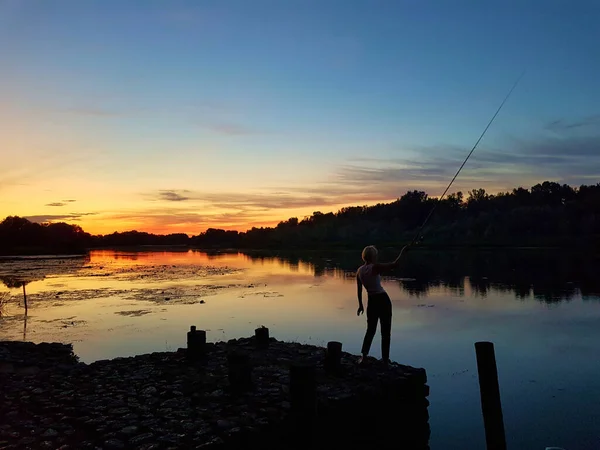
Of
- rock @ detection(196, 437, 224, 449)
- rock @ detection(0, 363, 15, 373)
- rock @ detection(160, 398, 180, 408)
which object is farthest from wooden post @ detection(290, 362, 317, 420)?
rock @ detection(0, 363, 15, 373)

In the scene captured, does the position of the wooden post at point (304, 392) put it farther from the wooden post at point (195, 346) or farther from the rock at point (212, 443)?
the wooden post at point (195, 346)

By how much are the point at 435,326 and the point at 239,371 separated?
54.6 feet

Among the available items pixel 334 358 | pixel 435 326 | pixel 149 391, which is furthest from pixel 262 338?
pixel 435 326

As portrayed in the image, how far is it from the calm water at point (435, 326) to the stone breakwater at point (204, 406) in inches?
83.1

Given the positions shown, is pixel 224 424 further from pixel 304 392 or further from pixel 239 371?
pixel 239 371

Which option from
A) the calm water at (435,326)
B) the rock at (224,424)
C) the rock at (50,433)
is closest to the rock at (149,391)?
the rock at (50,433)

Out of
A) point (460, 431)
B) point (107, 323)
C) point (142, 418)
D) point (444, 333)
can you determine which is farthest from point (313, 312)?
point (142, 418)

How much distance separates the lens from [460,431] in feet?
39.1

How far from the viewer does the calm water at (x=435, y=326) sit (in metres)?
13.0

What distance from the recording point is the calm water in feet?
42.5

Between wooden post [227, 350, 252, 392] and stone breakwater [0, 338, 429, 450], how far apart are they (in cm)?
13

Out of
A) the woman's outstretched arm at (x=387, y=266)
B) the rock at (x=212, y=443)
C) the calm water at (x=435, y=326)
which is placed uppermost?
the woman's outstretched arm at (x=387, y=266)

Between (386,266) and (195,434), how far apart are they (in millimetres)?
4885

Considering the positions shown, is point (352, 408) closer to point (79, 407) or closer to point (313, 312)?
point (79, 407)
